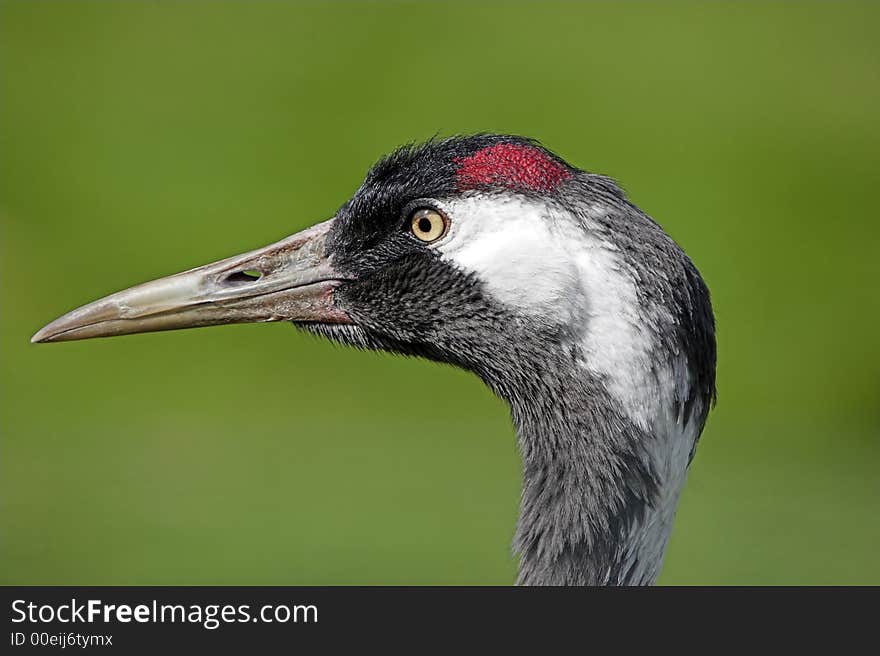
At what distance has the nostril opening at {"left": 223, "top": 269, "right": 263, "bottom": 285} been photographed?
12.2ft

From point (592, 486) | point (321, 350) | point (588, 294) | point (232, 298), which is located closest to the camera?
point (588, 294)

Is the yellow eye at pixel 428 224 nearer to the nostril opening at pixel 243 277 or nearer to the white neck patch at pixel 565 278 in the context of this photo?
the white neck patch at pixel 565 278

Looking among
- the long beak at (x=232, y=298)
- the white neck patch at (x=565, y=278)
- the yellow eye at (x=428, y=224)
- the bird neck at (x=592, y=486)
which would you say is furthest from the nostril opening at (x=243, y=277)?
the bird neck at (x=592, y=486)

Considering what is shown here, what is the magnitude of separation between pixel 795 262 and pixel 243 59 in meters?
5.28

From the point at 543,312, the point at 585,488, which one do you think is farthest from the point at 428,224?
the point at 585,488

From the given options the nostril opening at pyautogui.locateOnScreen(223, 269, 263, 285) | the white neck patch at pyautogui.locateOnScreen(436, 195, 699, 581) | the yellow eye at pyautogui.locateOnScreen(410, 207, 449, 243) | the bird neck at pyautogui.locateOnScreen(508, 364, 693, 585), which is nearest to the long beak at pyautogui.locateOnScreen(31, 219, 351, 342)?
the nostril opening at pyautogui.locateOnScreen(223, 269, 263, 285)

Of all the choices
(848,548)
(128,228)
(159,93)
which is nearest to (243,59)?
(159,93)

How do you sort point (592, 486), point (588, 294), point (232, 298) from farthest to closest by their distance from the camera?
point (232, 298) → point (592, 486) → point (588, 294)

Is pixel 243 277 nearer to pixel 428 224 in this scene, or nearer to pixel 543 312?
pixel 428 224

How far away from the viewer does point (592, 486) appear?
343cm

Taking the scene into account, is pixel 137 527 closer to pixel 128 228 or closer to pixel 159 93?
pixel 128 228

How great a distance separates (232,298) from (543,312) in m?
0.90

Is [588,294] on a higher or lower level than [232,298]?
lower

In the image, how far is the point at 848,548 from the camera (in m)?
8.26
